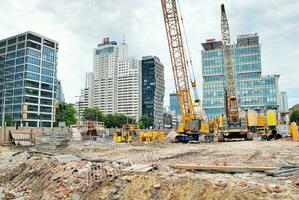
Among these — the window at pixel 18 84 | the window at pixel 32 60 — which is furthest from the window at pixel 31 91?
the window at pixel 32 60

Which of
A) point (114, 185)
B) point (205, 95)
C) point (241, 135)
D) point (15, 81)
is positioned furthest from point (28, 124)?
point (114, 185)

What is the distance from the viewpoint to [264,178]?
26.7ft

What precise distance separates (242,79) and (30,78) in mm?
84805

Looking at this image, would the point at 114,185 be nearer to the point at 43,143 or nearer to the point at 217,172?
the point at 217,172

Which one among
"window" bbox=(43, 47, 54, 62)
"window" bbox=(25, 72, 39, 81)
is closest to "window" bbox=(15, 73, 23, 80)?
"window" bbox=(25, 72, 39, 81)

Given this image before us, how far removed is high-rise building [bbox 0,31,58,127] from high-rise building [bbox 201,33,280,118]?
64615 millimetres

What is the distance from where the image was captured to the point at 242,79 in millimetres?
111750

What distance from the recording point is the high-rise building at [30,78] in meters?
104

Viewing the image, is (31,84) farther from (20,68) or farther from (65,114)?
(65,114)

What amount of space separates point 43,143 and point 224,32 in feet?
142

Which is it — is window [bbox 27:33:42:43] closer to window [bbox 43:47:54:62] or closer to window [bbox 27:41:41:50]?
window [bbox 27:41:41:50]

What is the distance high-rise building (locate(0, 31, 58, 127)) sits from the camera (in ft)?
341

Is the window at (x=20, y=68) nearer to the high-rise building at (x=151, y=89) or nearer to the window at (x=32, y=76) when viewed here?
A: the window at (x=32, y=76)

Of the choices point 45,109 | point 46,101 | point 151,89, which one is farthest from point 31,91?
point 151,89
